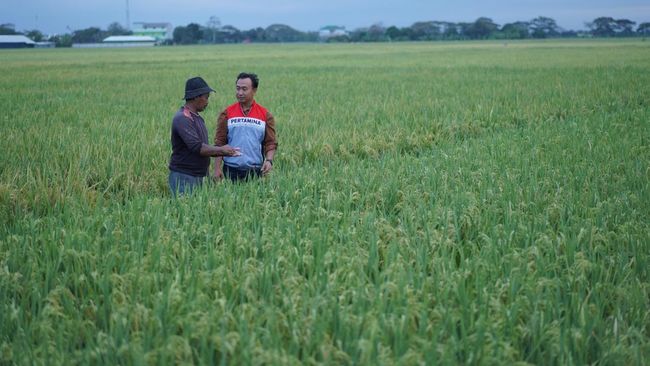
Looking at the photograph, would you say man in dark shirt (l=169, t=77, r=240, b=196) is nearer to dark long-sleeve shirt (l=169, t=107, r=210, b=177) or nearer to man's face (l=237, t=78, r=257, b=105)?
dark long-sleeve shirt (l=169, t=107, r=210, b=177)

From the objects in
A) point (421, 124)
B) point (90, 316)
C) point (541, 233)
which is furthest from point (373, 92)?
point (90, 316)

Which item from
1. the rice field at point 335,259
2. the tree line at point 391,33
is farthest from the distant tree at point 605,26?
the rice field at point 335,259

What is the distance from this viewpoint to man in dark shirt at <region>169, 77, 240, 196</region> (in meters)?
5.88

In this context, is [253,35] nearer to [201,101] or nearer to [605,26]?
[605,26]

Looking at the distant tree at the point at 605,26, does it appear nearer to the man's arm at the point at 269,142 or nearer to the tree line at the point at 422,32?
the tree line at the point at 422,32

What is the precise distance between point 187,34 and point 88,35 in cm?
1917

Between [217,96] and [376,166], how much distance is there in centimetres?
1130

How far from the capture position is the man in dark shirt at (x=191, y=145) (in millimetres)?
5875

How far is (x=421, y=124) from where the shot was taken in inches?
456

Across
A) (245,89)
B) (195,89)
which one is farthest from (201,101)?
(245,89)

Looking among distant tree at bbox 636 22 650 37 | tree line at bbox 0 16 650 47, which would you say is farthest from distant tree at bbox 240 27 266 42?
distant tree at bbox 636 22 650 37

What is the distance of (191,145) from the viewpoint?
5.86 m

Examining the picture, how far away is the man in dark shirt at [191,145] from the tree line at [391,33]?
390 feet

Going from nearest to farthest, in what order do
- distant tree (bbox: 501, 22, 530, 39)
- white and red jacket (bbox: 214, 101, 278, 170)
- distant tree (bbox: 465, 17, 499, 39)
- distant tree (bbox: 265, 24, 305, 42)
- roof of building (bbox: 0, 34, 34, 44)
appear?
white and red jacket (bbox: 214, 101, 278, 170), roof of building (bbox: 0, 34, 34, 44), distant tree (bbox: 501, 22, 530, 39), distant tree (bbox: 465, 17, 499, 39), distant tree (bbox: 265, 24, 305, 42)
